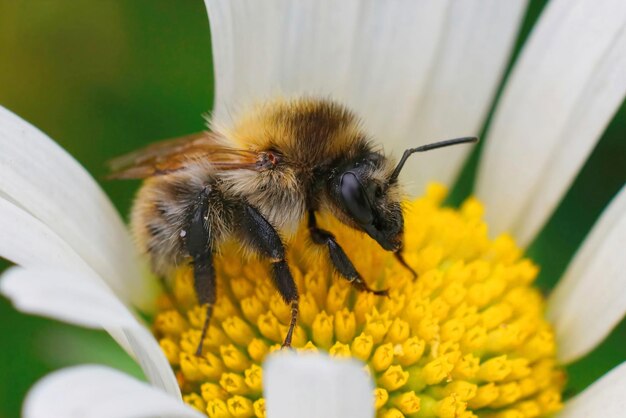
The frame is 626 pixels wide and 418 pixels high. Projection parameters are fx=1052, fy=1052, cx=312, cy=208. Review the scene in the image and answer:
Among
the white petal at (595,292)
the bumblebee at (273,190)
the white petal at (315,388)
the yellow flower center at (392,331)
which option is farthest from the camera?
the white petal at (595,292)

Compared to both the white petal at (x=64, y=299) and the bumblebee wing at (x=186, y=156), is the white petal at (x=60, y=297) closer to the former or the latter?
the white petal at (x=64, y=299)

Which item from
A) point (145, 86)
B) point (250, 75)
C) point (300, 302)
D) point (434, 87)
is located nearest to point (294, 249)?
point (300, 302)

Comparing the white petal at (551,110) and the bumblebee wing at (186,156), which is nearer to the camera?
the bumblebee wing at (186,156)

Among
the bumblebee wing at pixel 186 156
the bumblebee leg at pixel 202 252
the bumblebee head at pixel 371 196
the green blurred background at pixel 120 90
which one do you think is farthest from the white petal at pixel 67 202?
the bumblebee head at pixel 371 196

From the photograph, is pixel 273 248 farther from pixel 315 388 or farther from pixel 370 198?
pixel 315 388

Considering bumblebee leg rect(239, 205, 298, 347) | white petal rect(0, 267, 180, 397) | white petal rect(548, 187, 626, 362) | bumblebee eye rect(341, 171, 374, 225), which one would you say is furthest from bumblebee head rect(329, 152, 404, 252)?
white petal rect(548, 187, 626, 362)

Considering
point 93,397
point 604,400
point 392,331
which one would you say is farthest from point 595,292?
point 93,397
